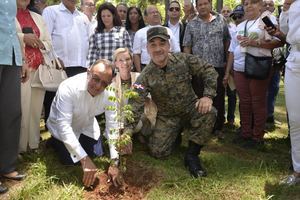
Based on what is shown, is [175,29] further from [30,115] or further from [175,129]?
[30,115]

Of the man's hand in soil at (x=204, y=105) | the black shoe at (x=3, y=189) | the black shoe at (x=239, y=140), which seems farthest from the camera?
the black shoe at (x=239, y=140)

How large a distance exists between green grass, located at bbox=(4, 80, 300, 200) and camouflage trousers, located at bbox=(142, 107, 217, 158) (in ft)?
0.48

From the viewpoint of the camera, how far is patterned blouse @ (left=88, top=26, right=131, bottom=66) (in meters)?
5.58

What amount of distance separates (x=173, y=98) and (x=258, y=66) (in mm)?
1208

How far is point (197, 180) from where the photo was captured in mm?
4125

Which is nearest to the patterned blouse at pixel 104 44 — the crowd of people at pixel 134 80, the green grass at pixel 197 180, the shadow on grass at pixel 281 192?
the crowd of people at pixel 134 80

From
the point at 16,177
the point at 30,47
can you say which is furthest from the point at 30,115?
the point at 16,177

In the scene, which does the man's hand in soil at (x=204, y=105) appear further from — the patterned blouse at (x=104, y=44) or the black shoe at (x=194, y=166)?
the patterned blouse at (x=104, y=44)

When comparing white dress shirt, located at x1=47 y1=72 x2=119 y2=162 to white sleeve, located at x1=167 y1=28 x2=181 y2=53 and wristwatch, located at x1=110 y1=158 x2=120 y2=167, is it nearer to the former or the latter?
wristwatch, located at x1=110 y1=158 x2=120 y2=167

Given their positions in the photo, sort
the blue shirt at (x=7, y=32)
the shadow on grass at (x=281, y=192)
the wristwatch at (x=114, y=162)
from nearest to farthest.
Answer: the blue shirt at (x=7, y=32) < the shadow on grass at (x=281, y=192) < the wristwatch at (x=114, y=162)

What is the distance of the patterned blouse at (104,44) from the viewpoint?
5.58 metres

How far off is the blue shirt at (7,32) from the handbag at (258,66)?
9.65ft

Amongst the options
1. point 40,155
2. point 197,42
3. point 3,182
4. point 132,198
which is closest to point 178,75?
point 197,42

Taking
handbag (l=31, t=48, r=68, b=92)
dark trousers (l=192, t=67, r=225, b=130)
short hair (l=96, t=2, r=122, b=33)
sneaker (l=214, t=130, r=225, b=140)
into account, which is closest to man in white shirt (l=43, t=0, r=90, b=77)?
short hair (l=96, t=2, r=122, b=33)
